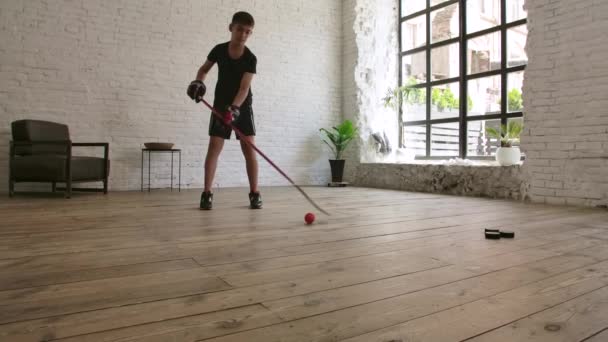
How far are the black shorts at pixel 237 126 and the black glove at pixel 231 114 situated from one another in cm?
18

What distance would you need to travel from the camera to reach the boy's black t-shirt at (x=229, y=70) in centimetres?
329

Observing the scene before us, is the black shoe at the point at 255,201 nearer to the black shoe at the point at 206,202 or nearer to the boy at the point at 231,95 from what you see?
the boy at the point at 231,95

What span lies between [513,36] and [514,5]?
39cm

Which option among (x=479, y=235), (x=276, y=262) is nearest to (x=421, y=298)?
(x=276, y=262)

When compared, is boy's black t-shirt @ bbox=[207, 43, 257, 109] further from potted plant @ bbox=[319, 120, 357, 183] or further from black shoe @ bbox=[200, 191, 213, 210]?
potted plant @ bbox=[319, 120, 357, 183]

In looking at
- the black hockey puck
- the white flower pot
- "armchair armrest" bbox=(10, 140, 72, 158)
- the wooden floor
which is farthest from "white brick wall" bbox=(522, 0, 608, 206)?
"armchair armrest" bbox=(10, 140, 72, 158)

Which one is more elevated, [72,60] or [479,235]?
[72,60]

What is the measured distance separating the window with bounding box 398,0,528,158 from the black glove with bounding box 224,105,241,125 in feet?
12.2

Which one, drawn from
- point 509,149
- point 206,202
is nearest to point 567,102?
point 509,149

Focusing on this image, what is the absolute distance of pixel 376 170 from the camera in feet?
21.0

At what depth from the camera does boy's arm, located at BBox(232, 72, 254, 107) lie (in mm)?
3203

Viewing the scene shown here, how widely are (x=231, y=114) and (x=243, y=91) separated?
0.83ft

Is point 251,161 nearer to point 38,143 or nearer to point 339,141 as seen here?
point 38,143

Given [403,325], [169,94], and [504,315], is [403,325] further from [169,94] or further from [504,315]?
[169,94]
